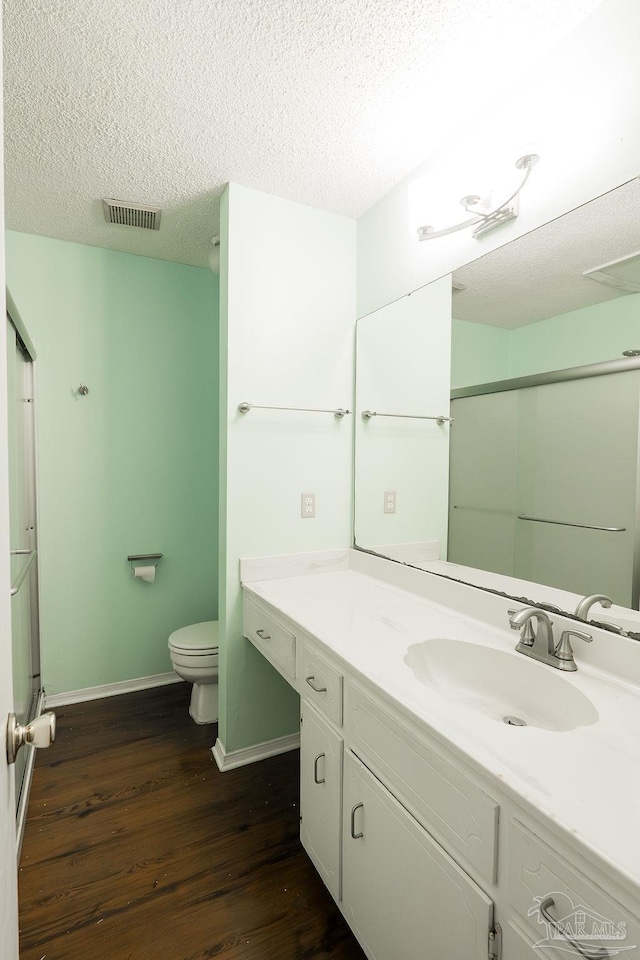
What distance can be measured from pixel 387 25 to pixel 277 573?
5.96ft

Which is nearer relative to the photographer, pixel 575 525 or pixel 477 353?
pixel 575 525

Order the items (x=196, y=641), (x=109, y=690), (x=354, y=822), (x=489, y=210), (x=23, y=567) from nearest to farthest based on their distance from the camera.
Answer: (x=354, y=822)
(x=489, y=210)
(x=23, y=567)
(x=196, y=641)
(x=109, y=690)

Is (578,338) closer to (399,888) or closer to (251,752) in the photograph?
(399,888)

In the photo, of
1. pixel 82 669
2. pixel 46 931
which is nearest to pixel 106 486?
pixel 82 669

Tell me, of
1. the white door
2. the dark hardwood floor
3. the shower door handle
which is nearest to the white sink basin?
the dark hardwood floor

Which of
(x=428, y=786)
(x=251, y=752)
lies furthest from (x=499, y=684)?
(x=251, y=752)

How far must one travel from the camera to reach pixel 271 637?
1646 millimetres

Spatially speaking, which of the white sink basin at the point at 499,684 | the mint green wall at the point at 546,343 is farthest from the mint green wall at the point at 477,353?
the white sink basin at the point at 499,684

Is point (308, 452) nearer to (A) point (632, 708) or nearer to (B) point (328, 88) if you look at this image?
(B) point (328, 88)

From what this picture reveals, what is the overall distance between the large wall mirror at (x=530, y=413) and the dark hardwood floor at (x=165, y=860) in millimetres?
1072

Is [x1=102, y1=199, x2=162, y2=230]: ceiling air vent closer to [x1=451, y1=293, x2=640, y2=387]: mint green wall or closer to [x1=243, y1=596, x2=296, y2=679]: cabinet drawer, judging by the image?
[x1=451, y1=293, x2=640, y2=387]: mint green wall

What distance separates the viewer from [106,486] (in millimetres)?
2482

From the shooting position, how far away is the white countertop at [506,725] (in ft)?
2.14

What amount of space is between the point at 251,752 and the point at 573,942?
1.59 metres
